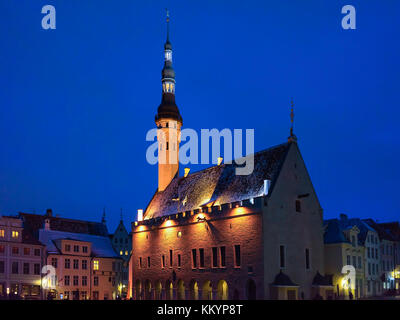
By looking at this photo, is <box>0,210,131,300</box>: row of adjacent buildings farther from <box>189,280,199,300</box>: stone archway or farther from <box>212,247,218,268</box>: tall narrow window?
<box>212,247,218,268</box>: tall narrow window

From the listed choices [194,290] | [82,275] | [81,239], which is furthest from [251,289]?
[81,239]

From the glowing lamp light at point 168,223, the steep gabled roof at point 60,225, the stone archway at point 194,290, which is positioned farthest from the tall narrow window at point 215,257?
the steep gabled roof at point 60,225

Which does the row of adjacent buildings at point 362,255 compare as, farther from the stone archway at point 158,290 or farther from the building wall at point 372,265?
the stone archway at point 158,290

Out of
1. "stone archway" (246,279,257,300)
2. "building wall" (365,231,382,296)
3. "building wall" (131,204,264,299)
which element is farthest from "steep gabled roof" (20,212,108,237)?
"building wall" (365,231,382,296)

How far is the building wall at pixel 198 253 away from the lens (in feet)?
165

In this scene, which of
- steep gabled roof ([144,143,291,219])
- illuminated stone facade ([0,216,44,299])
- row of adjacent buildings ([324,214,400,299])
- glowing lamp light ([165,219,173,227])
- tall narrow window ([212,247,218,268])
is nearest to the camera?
steep gabled roof ([144,143,291,219])

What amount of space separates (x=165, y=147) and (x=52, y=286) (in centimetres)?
2413

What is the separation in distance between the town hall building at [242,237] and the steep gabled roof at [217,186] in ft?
0.47

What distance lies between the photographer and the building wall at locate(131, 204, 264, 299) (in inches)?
1978

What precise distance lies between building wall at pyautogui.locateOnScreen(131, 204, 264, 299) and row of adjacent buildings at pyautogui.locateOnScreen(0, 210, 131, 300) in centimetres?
1159

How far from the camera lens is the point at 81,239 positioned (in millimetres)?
82000

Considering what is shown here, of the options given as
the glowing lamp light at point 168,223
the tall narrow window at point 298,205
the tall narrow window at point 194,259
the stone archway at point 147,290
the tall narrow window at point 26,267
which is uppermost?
the tall narrow window at point 298,205
